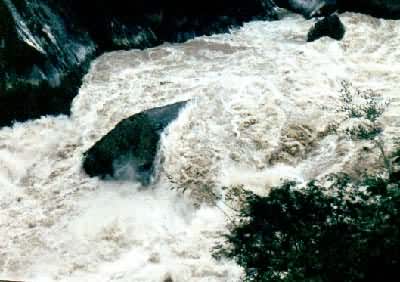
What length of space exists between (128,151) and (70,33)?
17.3 ft

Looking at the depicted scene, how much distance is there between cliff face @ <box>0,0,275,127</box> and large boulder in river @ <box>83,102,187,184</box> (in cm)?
259

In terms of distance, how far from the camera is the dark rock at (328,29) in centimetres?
1677

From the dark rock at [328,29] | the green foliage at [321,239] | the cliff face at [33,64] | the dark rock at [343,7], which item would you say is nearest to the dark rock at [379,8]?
the dark rock at [343,7]

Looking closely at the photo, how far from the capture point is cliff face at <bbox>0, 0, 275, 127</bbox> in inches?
536

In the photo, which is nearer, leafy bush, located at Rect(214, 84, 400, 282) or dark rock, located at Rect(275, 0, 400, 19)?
leafy bush, located at Rect(214, 84, 400, 282)

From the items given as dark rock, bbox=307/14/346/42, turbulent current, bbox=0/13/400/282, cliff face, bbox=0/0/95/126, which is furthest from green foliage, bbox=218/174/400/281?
dark rock, bbox=307/14/346/42

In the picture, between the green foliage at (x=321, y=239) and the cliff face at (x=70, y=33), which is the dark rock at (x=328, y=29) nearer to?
the cliff face at (x=70, y=33)

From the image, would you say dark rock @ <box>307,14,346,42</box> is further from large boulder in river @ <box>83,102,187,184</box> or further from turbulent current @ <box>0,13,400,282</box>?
large boulder in river @ <box>83,102,187,184</box>

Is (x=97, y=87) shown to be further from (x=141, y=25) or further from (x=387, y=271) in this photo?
(x=387, y=271)

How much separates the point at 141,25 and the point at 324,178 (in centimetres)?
856

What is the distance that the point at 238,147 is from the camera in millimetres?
12047

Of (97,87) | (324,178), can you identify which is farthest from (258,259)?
(97,87)

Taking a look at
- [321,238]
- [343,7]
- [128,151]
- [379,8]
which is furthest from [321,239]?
[343,7]

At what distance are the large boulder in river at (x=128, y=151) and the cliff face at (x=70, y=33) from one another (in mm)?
2589
